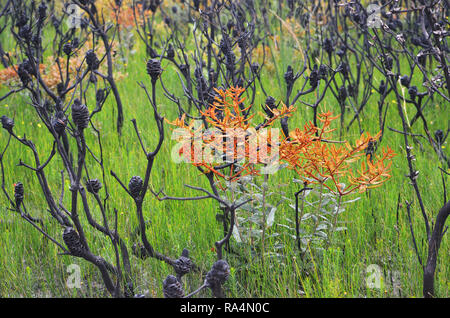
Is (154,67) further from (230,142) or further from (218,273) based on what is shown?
(218,273)

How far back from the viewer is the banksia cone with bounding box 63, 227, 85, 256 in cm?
158

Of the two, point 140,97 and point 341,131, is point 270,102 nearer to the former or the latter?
point 341,131

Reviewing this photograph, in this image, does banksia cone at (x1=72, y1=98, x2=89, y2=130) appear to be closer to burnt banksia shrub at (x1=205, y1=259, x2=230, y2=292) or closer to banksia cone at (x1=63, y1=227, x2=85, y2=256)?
banksia cone at (x1=63, y1=227, x2=85, y2=256)

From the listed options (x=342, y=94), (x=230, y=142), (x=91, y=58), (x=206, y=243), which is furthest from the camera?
(x=342, y=94)

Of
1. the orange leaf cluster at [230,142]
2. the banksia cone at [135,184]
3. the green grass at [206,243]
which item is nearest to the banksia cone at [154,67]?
the orange leaf cluster at [230,142]

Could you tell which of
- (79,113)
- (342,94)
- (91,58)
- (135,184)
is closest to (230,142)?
(135,184)

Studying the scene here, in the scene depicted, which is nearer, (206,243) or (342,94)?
(206,243)

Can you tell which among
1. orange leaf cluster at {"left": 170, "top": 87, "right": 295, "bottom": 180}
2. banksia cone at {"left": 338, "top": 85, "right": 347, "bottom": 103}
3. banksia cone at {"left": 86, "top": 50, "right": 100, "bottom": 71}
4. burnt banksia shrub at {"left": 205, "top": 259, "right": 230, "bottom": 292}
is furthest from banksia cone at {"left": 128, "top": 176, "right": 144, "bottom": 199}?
banksia cone at {"left": 338, "top": 85, "right": 347, "bottom": 103}

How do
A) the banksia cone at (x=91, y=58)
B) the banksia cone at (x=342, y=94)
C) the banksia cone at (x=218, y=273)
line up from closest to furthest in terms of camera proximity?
1. the banksia cone at (x=218, y=273)
2. the banksia cone at (x=91, y=58)
3. the banksia cone at (x=342, y=94)

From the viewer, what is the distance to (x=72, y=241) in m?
1.60

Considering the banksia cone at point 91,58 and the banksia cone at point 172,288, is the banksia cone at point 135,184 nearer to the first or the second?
the banksia cone at point 172,288

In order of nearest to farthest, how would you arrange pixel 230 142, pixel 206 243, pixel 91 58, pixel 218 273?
1. pixel 218 273
2. pixel 230 142
3. pixel 206 243
4. pixel 91 58

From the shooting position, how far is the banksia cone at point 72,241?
5.18ft
